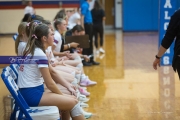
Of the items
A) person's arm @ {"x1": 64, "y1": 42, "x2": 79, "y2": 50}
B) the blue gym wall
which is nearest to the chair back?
person's arm @ {"x1": 64, "y1": 42, "x2": 79, "y2": 50}

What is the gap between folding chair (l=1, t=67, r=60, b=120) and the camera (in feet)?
11.0

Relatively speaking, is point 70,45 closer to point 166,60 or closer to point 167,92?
point 167,92

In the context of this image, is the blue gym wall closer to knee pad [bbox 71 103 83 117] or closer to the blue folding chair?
the blue folding chair

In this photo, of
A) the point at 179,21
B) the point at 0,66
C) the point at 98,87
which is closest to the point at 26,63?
the point at 0,66

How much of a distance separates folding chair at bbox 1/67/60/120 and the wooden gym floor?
875mm

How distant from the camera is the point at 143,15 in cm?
1585

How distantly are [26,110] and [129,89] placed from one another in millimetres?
3074

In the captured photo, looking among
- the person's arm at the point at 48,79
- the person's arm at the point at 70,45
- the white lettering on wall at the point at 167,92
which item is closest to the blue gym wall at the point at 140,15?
the person's arm at the point at 70,45

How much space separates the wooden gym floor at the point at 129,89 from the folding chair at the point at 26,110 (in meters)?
0.88

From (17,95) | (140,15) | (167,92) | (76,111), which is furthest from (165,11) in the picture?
(140,15)

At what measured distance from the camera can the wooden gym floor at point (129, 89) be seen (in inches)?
190

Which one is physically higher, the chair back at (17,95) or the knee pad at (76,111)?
the chair back at (17,95)

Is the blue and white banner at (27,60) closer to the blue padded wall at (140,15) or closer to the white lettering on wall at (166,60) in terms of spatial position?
the white lettering on wall at (166,60)

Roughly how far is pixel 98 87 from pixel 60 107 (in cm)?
282
